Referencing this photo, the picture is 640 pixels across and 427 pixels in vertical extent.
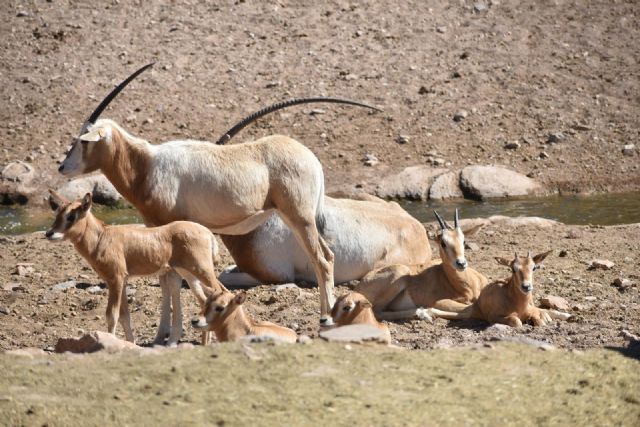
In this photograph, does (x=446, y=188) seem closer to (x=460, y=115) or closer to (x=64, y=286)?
(x=460, y=115)

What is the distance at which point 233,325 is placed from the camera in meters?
9.26

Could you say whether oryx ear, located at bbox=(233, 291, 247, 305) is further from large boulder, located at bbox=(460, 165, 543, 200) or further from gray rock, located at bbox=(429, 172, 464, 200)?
large boulder, located at bbox=(460, 165, 543, 200)

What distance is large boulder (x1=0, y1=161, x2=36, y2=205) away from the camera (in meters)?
17.9

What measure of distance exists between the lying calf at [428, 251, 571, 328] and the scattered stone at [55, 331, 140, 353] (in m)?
3.63

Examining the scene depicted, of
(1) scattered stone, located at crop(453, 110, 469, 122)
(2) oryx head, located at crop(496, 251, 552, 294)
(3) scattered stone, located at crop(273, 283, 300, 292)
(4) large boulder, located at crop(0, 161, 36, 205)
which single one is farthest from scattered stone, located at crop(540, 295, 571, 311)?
(4) large boulder, located at crop(0, 161, 36, 205)

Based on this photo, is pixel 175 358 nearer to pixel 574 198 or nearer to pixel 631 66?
pixel 574 198

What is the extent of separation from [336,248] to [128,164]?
8.13 ft

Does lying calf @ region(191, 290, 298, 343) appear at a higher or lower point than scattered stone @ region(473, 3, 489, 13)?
lower

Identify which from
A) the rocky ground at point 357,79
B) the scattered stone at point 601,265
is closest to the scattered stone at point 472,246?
the scattered stone at point 601,265

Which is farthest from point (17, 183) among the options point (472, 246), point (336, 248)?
point (472, 246)

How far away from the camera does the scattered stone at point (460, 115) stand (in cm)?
2000

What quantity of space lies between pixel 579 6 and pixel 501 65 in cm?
281

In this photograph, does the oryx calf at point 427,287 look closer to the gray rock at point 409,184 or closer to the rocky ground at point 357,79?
the gray rock at point 409,184

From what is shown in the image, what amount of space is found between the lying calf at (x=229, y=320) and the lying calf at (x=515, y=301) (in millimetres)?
2236
